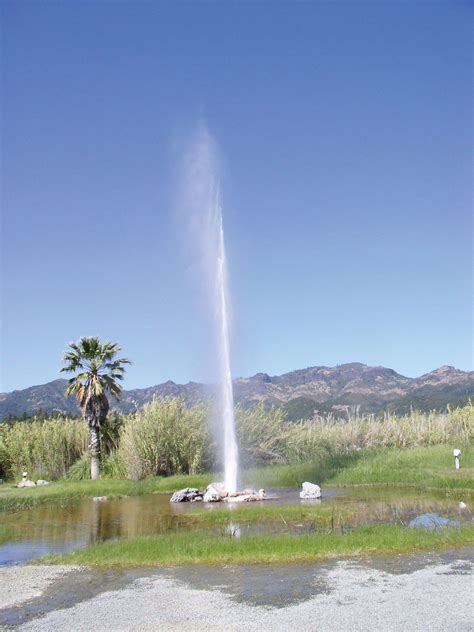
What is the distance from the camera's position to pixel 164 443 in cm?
3300

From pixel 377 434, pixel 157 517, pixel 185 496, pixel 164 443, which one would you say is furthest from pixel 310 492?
pixel 377 434

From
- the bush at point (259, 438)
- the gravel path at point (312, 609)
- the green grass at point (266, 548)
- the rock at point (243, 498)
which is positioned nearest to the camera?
the gravel path at point (312, 609)

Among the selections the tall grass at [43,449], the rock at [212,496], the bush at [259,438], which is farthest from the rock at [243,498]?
the tall grass at [43,449]

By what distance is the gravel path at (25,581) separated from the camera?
401 inches

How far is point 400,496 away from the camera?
21672mm

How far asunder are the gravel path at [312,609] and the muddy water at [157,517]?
205 inches

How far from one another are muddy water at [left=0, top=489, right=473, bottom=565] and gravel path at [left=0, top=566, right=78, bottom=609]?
169 centimetres

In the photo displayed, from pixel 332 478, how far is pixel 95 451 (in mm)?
13213

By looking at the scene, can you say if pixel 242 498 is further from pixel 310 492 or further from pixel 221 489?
pixel 310 492

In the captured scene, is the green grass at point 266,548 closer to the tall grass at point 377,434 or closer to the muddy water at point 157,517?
the muddy water at point 157,517

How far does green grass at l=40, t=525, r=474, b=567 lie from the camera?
12.0 metres

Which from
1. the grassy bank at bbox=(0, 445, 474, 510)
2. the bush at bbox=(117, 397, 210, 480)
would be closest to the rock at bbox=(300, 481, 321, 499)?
the grassy bank at bbox=(0, 445, 474, 510)

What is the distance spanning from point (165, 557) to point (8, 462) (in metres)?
27.2

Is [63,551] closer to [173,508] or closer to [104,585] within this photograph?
[104,585]
